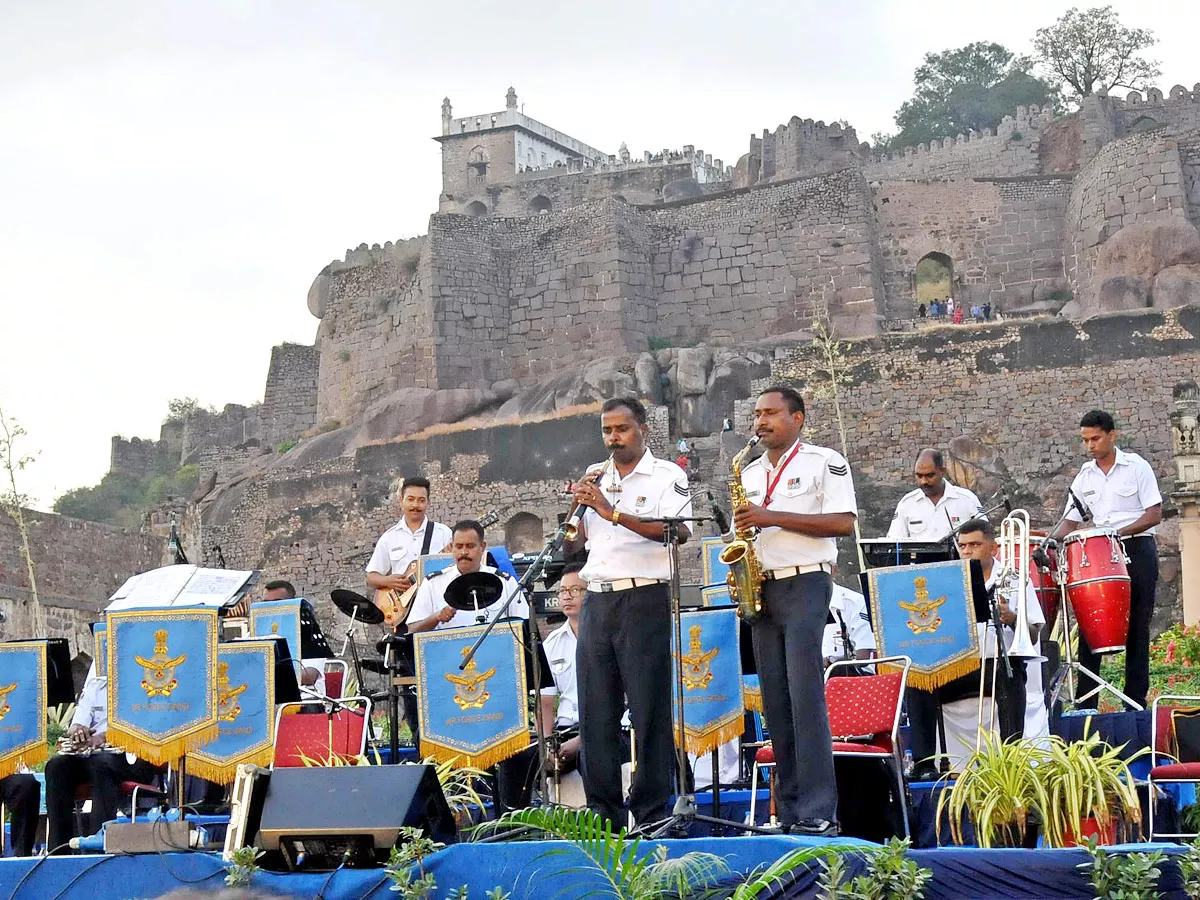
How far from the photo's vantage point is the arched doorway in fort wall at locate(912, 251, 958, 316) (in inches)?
1582

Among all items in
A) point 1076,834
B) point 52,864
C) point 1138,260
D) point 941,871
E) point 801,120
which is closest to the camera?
point 941,871

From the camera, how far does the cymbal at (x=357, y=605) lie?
422 inches

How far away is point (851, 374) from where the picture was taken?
33750 millimetres

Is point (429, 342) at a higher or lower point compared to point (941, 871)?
higher

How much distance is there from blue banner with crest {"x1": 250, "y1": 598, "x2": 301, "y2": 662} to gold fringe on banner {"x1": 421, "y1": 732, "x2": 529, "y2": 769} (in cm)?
209

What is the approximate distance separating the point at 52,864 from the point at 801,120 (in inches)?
1713

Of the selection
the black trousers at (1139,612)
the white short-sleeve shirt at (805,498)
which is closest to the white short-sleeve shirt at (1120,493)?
the black trousers at (1139,612)

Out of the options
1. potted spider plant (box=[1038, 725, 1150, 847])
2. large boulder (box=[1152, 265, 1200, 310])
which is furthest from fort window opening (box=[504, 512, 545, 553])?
potted spider plant (box=[1038, 725, 1150, 847])

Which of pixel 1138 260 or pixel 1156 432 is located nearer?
pixel 1156 432

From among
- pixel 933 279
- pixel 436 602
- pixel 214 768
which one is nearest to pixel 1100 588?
pixel 436 602

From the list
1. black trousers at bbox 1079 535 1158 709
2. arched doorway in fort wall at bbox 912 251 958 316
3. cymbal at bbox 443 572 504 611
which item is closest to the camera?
cymbal at bbox 443 572 504 611

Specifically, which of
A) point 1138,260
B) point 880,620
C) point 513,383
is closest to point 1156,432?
point 1138,260

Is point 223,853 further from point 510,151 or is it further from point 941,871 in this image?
point 510,151

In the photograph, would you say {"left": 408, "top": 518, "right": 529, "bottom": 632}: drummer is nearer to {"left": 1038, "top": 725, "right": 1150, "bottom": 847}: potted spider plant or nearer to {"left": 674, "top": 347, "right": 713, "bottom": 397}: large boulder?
{"left": 1038, "top": 725, "right": 1150, "bottom": 847}: potted spider plant
